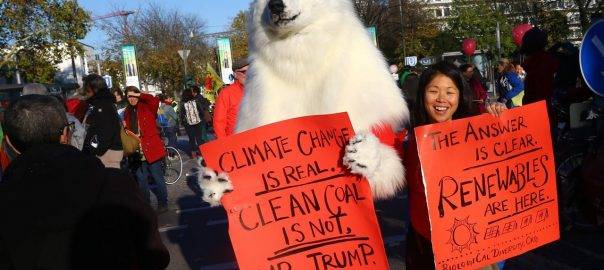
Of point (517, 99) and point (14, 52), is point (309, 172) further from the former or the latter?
point (14, 52)

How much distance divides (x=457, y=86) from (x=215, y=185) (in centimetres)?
128

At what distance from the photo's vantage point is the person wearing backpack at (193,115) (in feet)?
43.0

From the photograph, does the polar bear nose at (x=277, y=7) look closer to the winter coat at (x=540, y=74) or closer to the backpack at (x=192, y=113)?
the winter coat at (x=540, y=74)

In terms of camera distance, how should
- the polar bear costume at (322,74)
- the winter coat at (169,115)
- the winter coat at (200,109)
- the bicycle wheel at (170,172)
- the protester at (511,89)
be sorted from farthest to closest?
the winter coat at (169,115) → the winter coat at (200,109) → the bicycle wheel at (170,172) → the protester at (511,89) → the polar bear costume at (322,74)

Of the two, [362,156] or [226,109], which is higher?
[226,109]

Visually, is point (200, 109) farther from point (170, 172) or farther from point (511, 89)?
point (511, 89)

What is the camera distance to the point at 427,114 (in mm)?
3018

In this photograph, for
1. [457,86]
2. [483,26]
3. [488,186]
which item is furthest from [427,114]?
[483,26]

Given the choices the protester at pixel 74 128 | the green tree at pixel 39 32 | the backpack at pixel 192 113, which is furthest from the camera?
the green tree at pixel 39 32

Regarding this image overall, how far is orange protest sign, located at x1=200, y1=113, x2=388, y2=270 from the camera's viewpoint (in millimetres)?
2629

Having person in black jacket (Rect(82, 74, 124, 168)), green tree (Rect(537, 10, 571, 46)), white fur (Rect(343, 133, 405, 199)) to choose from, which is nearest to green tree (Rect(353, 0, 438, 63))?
green tree (Rect(537, 10, 571, 46))

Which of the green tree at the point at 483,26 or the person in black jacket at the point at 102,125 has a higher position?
the green tree at the point at 483,26

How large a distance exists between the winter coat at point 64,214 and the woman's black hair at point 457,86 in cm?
162

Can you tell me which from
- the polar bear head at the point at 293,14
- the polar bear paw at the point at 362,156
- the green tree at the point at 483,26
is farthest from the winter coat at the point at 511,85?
the green tree at the point at 483,26
